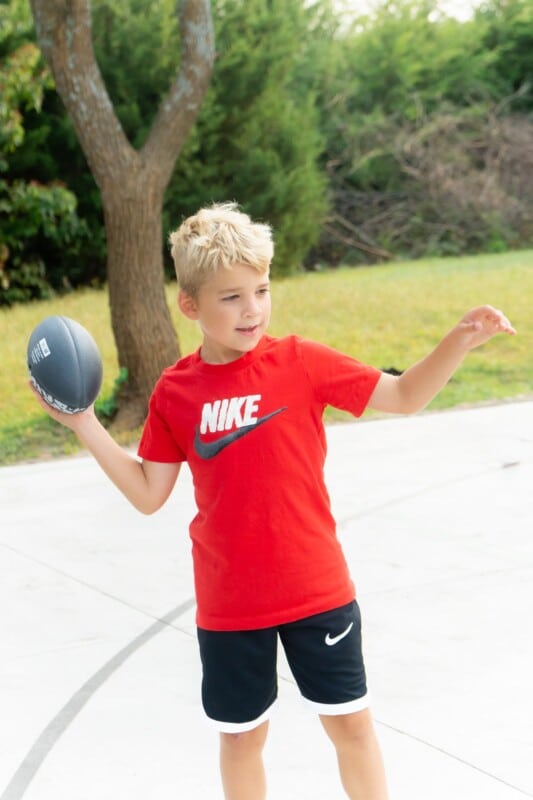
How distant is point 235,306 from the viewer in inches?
102

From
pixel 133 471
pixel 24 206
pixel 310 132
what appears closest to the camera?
pixel 133 471

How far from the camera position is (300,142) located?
1730 centimetres

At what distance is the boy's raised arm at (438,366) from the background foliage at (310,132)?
11.2 meters

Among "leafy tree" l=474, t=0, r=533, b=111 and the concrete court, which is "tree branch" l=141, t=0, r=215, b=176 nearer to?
the concrete court

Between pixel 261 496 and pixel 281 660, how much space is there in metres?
1.84

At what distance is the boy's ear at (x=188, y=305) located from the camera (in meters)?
2.68

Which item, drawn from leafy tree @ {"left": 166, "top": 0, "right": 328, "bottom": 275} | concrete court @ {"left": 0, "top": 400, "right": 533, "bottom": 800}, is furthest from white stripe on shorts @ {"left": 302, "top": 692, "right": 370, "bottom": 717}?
leafy tree @ {"left": 166, "top": 0, "right": 328, "bottom": 275}

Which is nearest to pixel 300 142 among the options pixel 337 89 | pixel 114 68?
pixel 114 68

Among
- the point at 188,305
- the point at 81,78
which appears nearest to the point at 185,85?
the point at 81,78

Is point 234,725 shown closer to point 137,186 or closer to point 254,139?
point 137,186

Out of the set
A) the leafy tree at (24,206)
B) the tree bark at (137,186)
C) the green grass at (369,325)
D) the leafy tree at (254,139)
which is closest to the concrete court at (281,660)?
the tree bark at (137,186)

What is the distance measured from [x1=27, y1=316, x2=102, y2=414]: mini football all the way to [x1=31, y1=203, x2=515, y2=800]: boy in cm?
25

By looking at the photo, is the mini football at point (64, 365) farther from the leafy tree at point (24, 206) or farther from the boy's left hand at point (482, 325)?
the leafy tree at point (24, 206)

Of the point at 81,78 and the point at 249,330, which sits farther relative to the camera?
the point at 81,78
